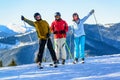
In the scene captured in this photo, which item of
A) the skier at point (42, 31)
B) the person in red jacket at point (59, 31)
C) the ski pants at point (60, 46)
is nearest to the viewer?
the skier at point (42, 31)

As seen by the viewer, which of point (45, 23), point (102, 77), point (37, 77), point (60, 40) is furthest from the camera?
point (60, 40)

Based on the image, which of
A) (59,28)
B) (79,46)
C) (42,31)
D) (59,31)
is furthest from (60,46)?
(42,31)

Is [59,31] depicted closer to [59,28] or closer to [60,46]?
[59,28]

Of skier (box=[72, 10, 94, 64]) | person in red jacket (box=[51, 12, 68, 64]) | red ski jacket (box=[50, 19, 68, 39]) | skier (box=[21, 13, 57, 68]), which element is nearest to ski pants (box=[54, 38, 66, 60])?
person in red jacket (box=[51, 12, 68, 64])

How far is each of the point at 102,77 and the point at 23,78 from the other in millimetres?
3289

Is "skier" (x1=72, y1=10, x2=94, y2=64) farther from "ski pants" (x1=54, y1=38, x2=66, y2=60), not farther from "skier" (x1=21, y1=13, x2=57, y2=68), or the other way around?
"skier" (x1=21, y1=13, x2=57, y2=68)

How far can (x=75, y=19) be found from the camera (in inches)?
742

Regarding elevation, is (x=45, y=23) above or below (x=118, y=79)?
above

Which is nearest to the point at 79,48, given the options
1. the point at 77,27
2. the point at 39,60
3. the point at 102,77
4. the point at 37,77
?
the point at 77,27

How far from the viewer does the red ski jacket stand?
719 inches

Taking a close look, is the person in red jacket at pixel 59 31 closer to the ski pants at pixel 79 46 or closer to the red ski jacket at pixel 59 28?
the red ski jacket at pixel 59 28

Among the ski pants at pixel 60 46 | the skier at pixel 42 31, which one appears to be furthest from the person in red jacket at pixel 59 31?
the skier at pixel 42 31

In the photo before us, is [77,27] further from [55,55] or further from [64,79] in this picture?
[64,79]

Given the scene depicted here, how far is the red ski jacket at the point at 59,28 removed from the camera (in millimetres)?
18266
